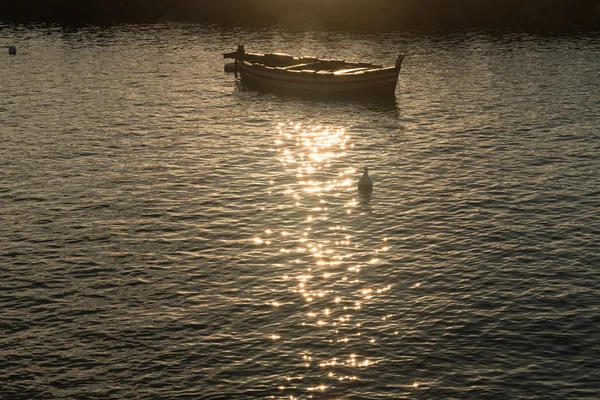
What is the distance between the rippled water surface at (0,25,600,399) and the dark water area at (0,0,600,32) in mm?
45090

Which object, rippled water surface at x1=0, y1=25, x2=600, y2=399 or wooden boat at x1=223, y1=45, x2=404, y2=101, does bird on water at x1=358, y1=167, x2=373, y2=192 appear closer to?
rippled water surface at x1=0, y1=25, x2=600, y2=399

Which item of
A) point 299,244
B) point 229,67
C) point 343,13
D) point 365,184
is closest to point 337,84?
point 229,67

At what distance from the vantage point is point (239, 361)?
30.4 metres

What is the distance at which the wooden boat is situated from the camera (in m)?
73.1

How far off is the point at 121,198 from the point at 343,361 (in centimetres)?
2197

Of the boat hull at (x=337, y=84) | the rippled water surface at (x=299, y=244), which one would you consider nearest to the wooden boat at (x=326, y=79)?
the boat hull at (x=337, y=84)

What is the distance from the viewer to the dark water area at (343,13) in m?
121

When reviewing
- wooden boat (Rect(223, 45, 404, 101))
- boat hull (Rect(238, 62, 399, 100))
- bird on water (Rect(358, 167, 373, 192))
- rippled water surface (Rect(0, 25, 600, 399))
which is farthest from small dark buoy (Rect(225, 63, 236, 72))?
bird on water (Rect(358, 167, 373, 192))

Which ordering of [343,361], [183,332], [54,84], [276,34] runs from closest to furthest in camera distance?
1. [343,361]
2. [183,332]
3. [54,84]
4. [276,34]

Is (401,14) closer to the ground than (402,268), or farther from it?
farther from it

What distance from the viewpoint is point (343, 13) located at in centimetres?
13400

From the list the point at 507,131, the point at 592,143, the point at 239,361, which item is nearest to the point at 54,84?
the point at 507,131

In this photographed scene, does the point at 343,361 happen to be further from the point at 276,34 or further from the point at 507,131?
the point at 276,34

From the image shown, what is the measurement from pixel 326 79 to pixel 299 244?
34830 millimetres
